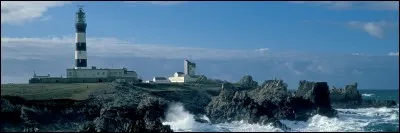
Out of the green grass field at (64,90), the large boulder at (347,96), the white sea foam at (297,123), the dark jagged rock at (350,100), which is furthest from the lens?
the large boulder at (347,96)

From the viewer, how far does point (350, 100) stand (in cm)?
9456

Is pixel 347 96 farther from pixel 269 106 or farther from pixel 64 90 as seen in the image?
pixel 64 90

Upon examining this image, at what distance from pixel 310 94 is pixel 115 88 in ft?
73.4

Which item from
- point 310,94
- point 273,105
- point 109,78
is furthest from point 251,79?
point 273,105

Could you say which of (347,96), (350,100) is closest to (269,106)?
(350,100)

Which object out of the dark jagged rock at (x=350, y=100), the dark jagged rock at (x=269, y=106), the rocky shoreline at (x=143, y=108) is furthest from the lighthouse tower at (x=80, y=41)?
the dark jagged rock at (x=350, y=100)

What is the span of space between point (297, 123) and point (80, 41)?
4525 cm

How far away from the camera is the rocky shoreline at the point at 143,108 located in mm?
55031

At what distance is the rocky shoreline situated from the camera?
181 ft

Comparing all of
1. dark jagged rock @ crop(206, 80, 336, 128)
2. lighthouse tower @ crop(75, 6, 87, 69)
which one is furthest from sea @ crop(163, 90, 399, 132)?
lighthouse tower @ crop(75, 6, 87, 69)

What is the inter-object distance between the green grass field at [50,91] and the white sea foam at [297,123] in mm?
10912

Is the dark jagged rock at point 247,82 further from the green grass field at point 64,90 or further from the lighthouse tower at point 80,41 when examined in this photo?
the lighthouse tower at point 80,41

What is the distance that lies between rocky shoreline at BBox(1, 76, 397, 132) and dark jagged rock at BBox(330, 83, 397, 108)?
267cm

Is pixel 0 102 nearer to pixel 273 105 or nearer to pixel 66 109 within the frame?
pixel 66 109
